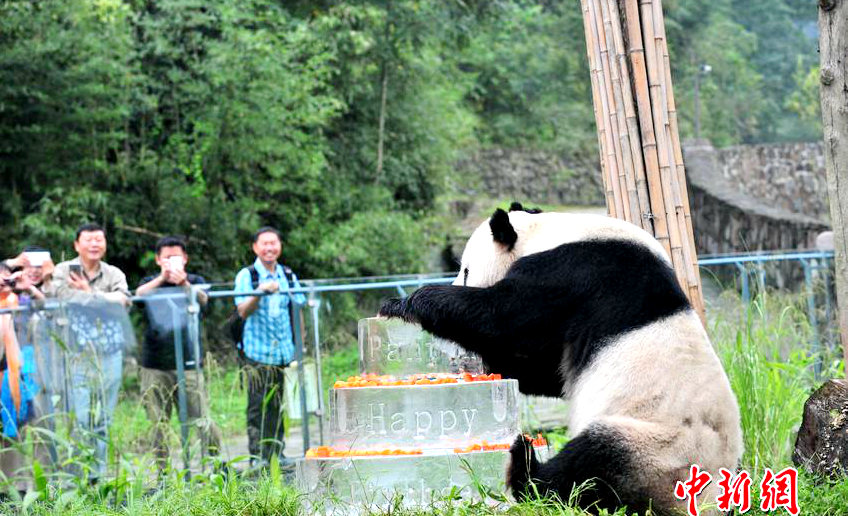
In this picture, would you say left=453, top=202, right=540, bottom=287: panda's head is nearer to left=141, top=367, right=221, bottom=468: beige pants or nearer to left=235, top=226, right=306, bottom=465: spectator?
left=141, top=367, right=221, bottom=468: beige pants

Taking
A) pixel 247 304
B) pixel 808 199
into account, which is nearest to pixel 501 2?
pixel 808 199

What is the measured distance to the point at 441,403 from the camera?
13.1ft

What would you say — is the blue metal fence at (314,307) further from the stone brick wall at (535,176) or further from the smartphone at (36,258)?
the stone brick wall at (535,176)

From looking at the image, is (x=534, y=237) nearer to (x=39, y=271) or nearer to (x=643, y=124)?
(x=643, y=124)

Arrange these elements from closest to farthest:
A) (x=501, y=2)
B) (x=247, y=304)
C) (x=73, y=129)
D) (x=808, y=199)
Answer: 1. (x=247, y=304)
2. (x=73, y=129)
3. (x=501, y=2)
4. (x=808, y=199)

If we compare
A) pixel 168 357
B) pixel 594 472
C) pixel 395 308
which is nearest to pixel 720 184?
pixel 168 357

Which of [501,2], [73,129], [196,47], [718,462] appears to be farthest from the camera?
[501,2]

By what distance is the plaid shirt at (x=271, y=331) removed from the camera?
21.9 feet

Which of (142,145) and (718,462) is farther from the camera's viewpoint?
(142,145)

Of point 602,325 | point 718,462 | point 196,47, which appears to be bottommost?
point 718,462

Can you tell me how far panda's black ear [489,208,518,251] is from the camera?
12.3 ft

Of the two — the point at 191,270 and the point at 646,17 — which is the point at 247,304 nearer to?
the point at 646,17

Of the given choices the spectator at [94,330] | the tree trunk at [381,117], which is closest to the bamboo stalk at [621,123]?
the spectator at [94,330]

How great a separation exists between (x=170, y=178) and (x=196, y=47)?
180cm
